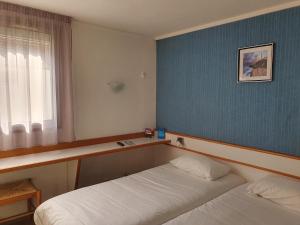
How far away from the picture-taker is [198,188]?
227cm

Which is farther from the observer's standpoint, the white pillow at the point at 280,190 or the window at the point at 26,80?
the window at the point at 26,80

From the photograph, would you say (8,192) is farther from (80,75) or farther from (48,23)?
(48,23)

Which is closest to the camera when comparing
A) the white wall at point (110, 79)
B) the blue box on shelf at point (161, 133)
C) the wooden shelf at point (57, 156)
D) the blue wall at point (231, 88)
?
the wooden shelf at point (57, 156)

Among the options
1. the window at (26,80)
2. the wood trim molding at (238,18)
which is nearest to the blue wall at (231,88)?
the wood trim molding at (238,18)

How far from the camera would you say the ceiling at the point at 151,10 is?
7.29 ft

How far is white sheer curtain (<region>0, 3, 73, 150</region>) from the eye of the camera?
2291 mm

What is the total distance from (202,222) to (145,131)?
6.73 ft

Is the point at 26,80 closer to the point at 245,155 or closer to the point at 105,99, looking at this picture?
the point at 105,99

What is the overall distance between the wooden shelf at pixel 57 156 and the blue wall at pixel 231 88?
786mm

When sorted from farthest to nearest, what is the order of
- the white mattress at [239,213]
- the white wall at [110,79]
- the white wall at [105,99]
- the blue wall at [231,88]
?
the white wall at [110,79] → the white wall at [105,99] → the blue wall at [231,88] → the white mattress at [239,213]

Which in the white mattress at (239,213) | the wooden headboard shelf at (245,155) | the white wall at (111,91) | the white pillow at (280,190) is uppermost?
the white wall at (111,91)

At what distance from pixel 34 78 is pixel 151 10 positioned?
57.6 inches

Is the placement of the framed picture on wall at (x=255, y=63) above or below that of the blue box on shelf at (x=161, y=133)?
above

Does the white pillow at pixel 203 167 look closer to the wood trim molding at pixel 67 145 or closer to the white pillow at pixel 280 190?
the white pillow at pixel 280 190
